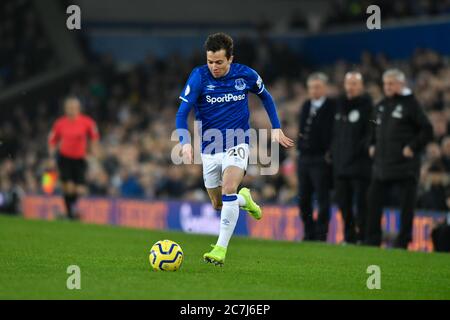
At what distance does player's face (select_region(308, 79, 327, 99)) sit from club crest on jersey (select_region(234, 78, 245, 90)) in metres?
4.04

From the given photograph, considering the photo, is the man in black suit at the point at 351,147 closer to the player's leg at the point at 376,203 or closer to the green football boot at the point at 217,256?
the player's leg at the point at 376,203

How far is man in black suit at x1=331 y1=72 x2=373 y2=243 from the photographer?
15.2 m

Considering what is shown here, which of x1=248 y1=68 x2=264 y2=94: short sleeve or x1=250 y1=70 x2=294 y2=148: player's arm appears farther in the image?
x1=248 y1=68 x2=264 y2=94: short sleeve

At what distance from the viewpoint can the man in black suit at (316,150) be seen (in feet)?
50.5

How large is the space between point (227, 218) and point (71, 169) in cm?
953

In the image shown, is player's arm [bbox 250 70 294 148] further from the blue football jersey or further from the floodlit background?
the floodlit background

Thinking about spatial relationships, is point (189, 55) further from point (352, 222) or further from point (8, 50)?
point (352, 222)

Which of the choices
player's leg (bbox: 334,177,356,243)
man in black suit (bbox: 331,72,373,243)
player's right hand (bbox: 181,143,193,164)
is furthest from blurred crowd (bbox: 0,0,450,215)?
player's right hand (bbox: 181,143,193,164)

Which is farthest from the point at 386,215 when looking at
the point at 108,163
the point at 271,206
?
the point at 108,163

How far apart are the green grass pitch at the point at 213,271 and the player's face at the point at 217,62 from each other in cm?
213

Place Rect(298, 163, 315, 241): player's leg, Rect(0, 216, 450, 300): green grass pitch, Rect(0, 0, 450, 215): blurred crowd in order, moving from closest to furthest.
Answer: Rect(0, 216, 450, 300): green grass pitch → Rect(298, 163, 315, 241): player's leg → Rect(0, 0, 450, 215): blurred crowd

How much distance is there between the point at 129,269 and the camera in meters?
10.4

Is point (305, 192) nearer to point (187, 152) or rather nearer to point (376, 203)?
point (376, 203)
